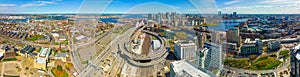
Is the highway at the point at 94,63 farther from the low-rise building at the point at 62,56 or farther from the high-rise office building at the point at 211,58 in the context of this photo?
the high-rise office building at the point at 211,58

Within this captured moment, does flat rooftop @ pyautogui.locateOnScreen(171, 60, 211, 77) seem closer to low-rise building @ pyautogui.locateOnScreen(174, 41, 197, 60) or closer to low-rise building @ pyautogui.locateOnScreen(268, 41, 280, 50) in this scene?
low-rise building @ pyautogui.locateOnScreen(174, 41, 197, 60)

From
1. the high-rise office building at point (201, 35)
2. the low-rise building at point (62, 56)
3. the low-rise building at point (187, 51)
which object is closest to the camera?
the low-rise building at point (187, 51)

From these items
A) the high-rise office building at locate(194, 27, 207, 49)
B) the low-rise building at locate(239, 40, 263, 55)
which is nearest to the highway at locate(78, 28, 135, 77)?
the high-rise office building at locate(194, 27, 207, 49)

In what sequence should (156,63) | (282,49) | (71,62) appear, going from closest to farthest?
1. (71,62)
2. (156,63)
3. (282,49)

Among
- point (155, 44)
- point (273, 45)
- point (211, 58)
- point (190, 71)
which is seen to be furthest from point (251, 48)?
point (190, 71)

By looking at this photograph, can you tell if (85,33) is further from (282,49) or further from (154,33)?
(282,49)

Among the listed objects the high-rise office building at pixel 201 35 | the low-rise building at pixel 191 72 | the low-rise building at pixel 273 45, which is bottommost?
the low-rise building at pixel 273 45

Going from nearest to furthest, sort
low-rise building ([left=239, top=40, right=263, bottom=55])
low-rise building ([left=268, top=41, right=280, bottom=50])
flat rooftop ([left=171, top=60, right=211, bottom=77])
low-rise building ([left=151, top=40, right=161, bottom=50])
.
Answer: flat rooftop ([left=171, top=60, right=211, bottom=77]) < low-rise building ([left=151, top=40, right=161, bottom=50]) < low-rise building ([left=239, top=40, right=263, bottom=55]) < low-rise building ([left=268, top=41, right=280, bottom=50])

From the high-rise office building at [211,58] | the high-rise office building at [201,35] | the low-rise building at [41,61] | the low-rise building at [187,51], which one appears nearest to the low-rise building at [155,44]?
the low-rise building at [187,51]

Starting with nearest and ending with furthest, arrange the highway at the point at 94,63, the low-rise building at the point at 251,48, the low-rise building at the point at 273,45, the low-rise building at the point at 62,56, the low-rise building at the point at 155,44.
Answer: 1. the highway at the point at 94,63
2. the low-rise building at the point at 62,56
3. the low-rise building at the point at 155,44
4. the low-rise building at the point at 251,48
5. the low-rise building at the point at 273,45

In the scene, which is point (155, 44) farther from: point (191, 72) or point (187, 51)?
point (191, 72)

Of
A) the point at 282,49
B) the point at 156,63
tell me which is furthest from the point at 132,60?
the point at 282,49
